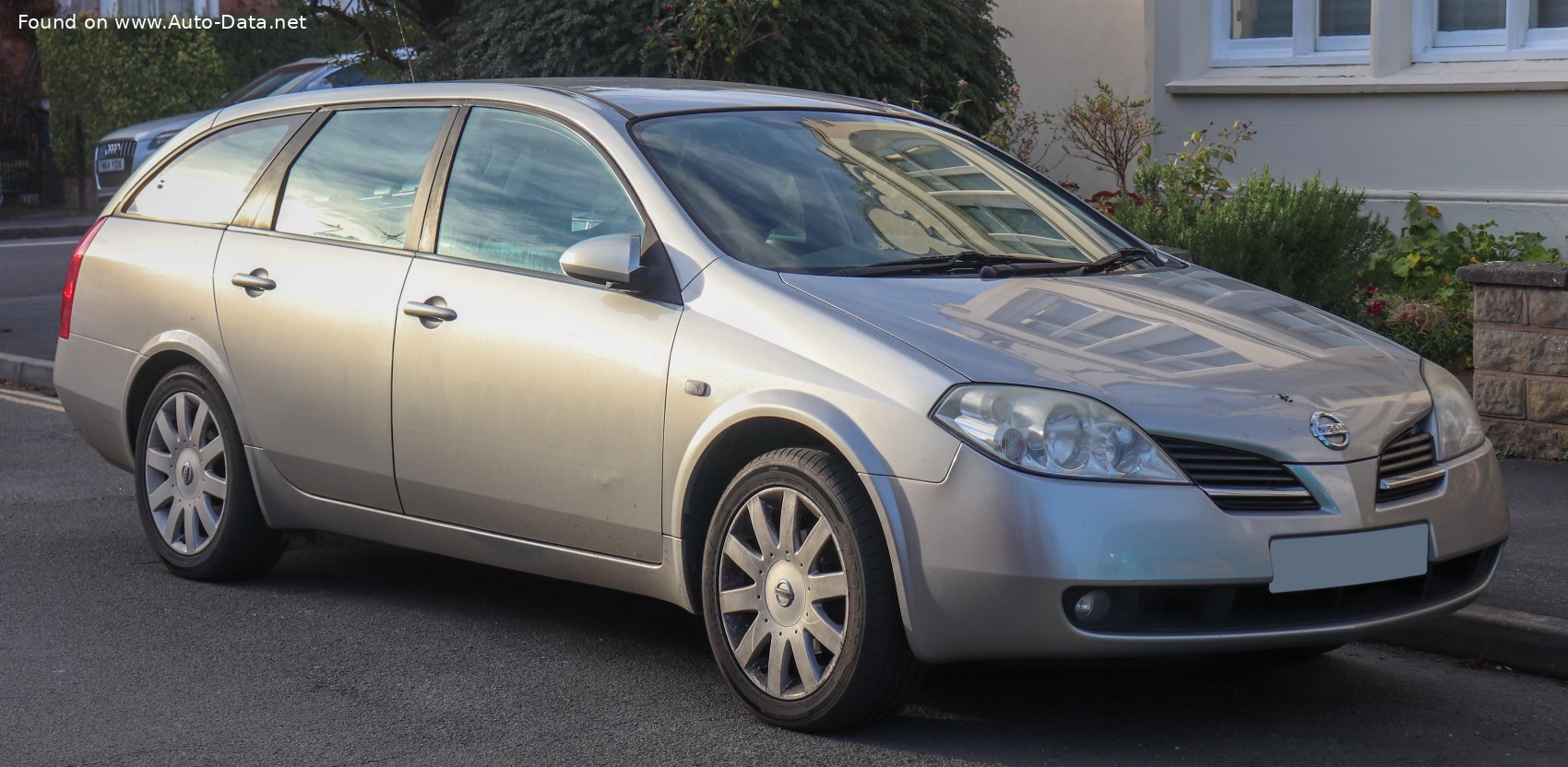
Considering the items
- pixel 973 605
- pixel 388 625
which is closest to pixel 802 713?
pixel 973 605

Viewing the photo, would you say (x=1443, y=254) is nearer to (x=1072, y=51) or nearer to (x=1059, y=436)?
(x=1072, y=51)

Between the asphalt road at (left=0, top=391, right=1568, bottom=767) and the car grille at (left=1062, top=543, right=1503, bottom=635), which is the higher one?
the car grille at (left=1062, top=543, right=1503, bottom=635)

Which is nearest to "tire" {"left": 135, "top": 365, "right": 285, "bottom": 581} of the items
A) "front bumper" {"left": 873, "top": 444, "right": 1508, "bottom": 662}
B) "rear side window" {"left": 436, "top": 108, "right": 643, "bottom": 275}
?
"rear side window" {"left": 436, "top": 108, "right": 643, "bottom": 275}

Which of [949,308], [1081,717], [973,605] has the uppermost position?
[949,308]

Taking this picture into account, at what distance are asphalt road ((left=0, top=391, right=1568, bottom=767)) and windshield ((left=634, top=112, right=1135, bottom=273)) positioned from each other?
119cm

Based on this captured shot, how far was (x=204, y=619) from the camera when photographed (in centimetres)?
566

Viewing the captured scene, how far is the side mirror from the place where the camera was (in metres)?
4.77

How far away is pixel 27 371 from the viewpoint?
443 inches

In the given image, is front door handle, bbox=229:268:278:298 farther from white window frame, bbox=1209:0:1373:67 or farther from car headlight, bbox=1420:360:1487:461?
white window frame, bbox=1209:0:1373:67

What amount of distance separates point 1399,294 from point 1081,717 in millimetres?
6590

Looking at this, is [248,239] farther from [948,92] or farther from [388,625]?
[948,92]

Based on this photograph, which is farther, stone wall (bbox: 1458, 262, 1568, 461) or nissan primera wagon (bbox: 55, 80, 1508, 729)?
stone wall (bbox: 1458, 262, 1568, 461)

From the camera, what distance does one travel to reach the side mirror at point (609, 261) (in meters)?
4.77

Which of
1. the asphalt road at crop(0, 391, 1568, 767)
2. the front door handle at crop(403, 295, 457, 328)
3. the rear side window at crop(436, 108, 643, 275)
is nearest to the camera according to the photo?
the asphalt road at crop(0, 391, 1568, 767)
